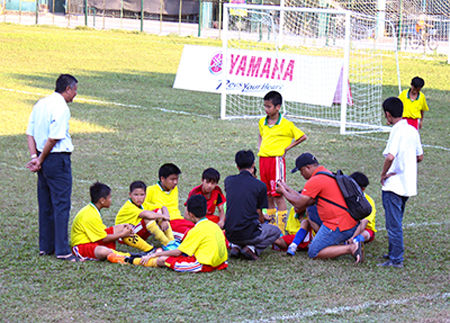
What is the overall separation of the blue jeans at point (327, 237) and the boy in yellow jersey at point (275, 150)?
1064mm

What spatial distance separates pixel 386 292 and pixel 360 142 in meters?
8.06

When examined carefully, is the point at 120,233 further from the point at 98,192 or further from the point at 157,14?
the point at 157,14

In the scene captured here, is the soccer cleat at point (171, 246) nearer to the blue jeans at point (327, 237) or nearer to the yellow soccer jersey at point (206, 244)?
the yellow soccer jersey at point (206, 244)

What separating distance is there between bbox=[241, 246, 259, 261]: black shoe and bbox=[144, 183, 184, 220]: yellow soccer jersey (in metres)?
1.05

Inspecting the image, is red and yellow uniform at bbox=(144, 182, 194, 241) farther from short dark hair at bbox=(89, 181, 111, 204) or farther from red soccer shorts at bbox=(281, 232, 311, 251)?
red soccer shorts at bbox=(281, 232, 311, 251)

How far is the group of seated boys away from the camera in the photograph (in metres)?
5.95

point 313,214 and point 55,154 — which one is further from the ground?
Answer: point 55,154

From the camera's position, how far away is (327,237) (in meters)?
6.42

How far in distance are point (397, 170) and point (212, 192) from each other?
2.20m

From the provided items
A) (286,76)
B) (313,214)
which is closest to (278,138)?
(313,214)

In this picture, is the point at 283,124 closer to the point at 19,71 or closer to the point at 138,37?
the point at 19,71

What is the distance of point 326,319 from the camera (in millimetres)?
4980

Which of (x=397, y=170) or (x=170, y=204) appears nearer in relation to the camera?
(x=397, y=170)

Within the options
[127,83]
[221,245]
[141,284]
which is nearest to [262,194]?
[221,245]
